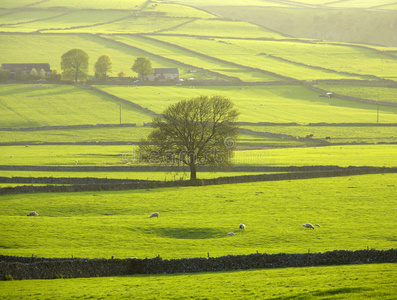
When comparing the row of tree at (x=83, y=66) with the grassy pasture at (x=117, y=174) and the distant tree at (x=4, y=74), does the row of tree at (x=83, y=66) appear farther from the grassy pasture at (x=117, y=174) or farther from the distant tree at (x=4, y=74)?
the grassy pasture at (x=117, y=174)

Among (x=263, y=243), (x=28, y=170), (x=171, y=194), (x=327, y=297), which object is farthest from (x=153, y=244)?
(x=28, y=170)

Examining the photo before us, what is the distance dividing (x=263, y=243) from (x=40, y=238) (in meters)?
13.7

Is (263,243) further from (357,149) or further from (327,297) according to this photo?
(357,149)

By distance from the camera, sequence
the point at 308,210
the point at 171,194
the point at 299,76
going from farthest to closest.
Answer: the point at 299,76, the point at 171,194, the point at 308,210

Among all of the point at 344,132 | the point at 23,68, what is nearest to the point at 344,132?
the point at 344,132

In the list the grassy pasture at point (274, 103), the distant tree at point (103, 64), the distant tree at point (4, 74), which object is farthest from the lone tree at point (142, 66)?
the distant tree at point (4, 74)

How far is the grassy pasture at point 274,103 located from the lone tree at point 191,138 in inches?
1705

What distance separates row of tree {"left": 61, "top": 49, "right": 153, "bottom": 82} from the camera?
124250mm

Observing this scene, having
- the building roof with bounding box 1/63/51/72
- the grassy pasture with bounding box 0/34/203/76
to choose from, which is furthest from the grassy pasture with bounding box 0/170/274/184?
the grassy pasture with bounding box 0/34/203/76

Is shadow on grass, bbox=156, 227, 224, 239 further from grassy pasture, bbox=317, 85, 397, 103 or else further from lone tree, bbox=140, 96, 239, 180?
grassy pasture, bbox=317, 85, 397, 103

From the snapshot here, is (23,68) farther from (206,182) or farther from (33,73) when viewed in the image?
(206,182)

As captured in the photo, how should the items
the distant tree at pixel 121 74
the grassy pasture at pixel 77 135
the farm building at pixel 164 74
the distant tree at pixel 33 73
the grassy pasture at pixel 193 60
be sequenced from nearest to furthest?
the grassy pasture at pixel 77 135, the distant tree at pixel 33 73, the farm building at pixel 164 74, the distant tree at pixel 121 74, the grassy pasture at pixel 193 60

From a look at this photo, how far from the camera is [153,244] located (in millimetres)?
31703

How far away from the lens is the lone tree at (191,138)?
53.6 metres
